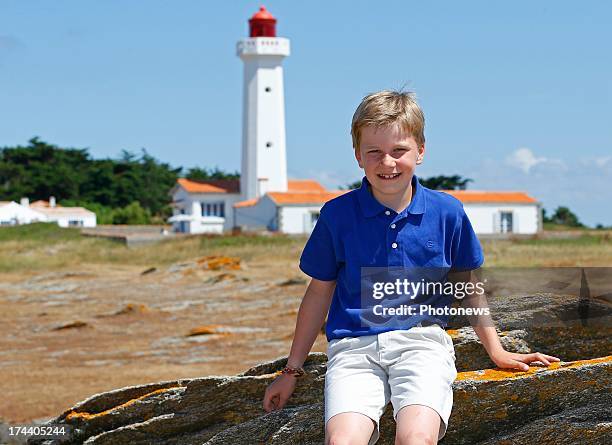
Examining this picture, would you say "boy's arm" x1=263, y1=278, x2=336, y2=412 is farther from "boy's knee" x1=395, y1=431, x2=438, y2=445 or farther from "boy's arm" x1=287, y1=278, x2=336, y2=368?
"boy's knee" x1=395, y1=431, x2=438, y2=445

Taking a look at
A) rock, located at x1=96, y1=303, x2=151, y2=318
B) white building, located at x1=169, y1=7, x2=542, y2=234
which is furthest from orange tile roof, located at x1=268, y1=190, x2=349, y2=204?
rock, located at x1=96, y1=303, x2=151, y2=318

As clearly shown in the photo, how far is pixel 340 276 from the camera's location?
155 inches

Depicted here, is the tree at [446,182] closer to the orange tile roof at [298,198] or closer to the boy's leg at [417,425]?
the orange tile roof at [298,198]

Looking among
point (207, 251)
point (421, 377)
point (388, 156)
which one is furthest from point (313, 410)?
point (207, 251)

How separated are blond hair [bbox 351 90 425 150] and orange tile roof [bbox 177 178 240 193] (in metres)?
56.5

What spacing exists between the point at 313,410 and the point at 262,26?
56.3 m

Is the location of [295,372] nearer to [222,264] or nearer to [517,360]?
[517,360]

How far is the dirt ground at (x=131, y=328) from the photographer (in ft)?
40.8

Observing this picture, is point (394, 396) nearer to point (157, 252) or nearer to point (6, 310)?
point (6, 310)

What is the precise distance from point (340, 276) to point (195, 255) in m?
32.8

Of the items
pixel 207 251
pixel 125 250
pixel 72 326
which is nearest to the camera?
pixel 72 326

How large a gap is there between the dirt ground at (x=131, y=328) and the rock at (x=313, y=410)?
5.30 meters

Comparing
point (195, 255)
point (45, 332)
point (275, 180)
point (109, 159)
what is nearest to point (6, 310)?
point (45, 332)

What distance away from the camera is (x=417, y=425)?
3.38 m
